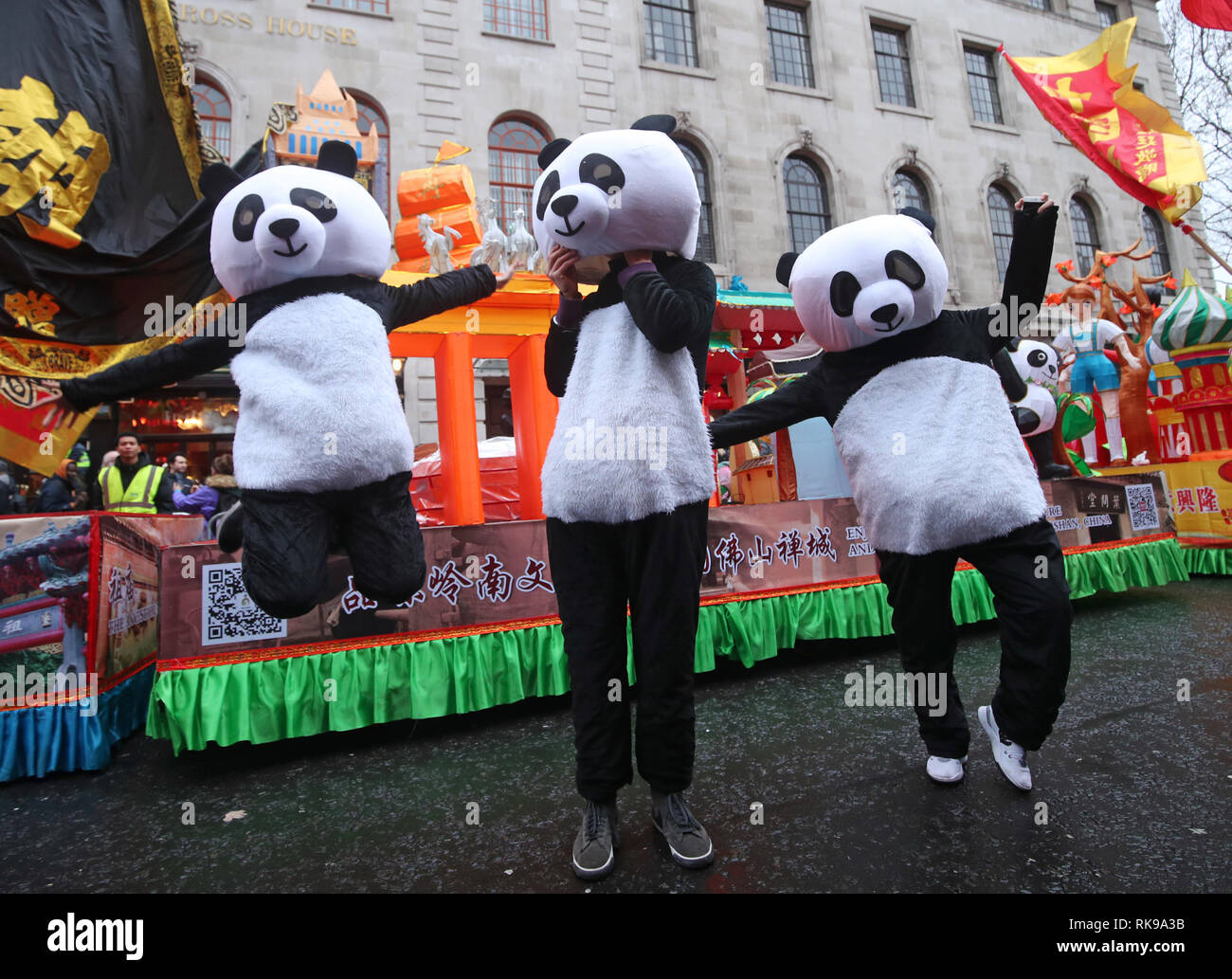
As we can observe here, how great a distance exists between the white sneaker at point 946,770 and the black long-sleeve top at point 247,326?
2.27m

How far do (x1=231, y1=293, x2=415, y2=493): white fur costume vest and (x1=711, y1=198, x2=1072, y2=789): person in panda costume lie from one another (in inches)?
44.1

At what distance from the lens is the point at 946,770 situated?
7.51ft

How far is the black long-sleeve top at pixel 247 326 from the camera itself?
7.45 ft

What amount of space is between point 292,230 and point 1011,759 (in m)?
2.83

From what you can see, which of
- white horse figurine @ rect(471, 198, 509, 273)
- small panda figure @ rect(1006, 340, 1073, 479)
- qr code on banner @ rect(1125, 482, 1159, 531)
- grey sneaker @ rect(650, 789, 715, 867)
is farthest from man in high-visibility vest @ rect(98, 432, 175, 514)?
qr code on banner @ rect(1125, 482, 1159, 531)

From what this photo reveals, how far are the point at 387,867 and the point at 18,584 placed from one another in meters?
2.36

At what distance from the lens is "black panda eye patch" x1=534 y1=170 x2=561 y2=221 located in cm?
203

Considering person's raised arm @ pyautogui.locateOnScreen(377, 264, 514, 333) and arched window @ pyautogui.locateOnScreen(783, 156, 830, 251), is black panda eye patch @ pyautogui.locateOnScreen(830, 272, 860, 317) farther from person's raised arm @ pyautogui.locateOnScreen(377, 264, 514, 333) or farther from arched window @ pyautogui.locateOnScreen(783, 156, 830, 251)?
arched window @ pyautogui.locateOnScreen(783, 156, 830, 251)

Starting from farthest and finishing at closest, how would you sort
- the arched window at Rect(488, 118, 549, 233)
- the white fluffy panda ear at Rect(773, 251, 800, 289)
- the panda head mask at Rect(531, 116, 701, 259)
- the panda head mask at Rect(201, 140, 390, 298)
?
1. the arched window at Rect(488, 118, 549, 233)
2. the white fluffy panda ear at Rect(773, 251, 800, 289)
3. the panda head mask at Rect(201, 140, 390, 298)
4. the panda head mask at Rect(531, 116, 701, 259)

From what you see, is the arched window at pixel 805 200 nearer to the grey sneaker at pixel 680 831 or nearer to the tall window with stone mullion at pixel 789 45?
the tall window with stone mullion at pixel 789 45

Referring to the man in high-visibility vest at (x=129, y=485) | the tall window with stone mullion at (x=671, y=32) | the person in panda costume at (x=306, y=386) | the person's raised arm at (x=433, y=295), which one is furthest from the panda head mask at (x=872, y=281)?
the tall window with stone mullion at (x=671, y=32)

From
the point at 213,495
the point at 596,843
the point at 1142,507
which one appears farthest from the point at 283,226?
the point at 213,495

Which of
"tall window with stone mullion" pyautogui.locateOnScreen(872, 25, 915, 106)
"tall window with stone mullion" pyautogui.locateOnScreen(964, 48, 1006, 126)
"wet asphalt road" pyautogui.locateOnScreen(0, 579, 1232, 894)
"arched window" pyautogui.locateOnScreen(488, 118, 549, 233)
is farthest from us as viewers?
"tall window with stone mullion" pyautogui.locateOnScreen(964, 48, 1006, 126)

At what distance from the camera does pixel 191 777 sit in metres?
2.96
